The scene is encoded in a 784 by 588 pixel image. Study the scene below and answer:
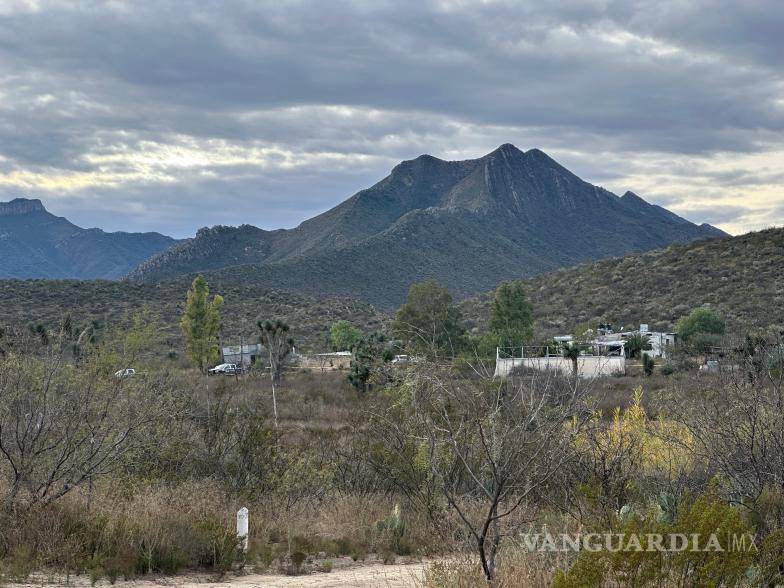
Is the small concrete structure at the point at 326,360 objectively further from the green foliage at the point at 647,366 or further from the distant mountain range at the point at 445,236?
the distant mountain range at the point at 445,236

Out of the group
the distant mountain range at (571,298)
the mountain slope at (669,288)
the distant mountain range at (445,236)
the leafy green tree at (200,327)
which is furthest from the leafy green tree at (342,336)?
the distant mountain range at (445,236)

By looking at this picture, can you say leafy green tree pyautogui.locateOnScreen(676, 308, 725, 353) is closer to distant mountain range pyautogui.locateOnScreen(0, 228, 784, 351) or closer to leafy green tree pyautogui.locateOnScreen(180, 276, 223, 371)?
distant mountain range pyautogui.locateOnScreen(0, 228, 784, 351)

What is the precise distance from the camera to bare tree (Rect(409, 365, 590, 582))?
7586mm

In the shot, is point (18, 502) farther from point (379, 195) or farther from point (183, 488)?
point (379, 195)

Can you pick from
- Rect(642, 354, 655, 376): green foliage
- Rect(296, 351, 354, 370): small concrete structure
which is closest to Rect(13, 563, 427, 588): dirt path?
Rect(642, 354, 655, 376): green foliage

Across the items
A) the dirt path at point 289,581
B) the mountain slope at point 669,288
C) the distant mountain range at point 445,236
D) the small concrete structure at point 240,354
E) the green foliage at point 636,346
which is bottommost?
the small concrete structure at point 240,354

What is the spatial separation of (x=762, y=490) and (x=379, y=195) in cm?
16360

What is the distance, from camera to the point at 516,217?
6201 inches

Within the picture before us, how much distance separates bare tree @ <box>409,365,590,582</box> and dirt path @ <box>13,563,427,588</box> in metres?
1.14

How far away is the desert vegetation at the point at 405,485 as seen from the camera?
760 centimetres

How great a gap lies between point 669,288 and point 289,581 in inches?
2396

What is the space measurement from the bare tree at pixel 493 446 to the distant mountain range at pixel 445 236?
85.9 metres

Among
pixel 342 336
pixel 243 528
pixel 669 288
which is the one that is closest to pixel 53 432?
pixel 243 528

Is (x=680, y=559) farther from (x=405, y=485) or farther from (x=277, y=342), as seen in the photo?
(x=277, y=342)
